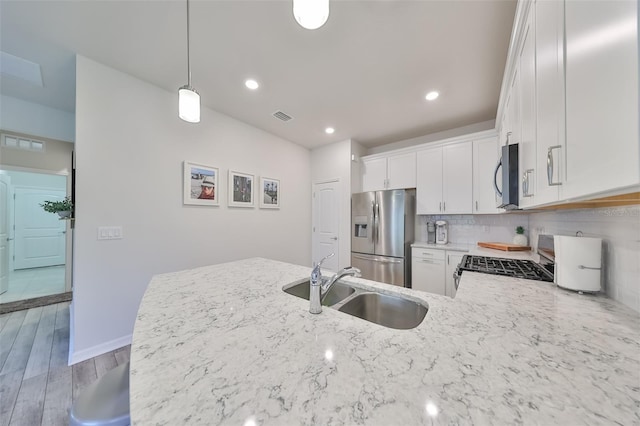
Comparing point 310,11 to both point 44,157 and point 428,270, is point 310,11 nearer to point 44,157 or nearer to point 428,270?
point 428,270

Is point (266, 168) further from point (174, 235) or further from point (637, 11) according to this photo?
point (637, 11)

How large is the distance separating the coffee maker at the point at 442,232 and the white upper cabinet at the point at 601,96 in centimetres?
265

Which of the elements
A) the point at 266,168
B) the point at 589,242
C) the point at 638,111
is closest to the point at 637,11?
the point at 638,111

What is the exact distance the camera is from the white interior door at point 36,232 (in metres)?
4.84

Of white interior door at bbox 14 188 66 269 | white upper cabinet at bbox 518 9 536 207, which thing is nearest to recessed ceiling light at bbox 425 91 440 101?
white upper cabinet at bbox 518 9 536 207

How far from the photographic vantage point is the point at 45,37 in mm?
1695

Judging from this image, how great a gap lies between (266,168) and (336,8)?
7.56 feet

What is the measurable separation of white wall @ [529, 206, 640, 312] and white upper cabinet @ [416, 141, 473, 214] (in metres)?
1.77

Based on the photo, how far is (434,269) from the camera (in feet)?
9.39

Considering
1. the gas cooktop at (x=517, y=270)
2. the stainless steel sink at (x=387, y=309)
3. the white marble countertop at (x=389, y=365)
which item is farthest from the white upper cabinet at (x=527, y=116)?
the stainless steel sink at (x=387, y=309)

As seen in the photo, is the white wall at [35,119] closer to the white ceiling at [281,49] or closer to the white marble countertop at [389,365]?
the white ceiling at [281,49]

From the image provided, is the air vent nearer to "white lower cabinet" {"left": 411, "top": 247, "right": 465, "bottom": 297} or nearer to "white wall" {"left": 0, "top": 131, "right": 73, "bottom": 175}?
"white lower cabinet" {"left": 411, "top": 247, "right": 465, "bottom": 297}

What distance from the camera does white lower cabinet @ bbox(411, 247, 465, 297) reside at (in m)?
2.76

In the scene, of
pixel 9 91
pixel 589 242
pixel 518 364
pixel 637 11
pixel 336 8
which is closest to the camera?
pixel 637 11
